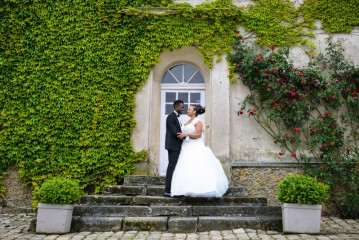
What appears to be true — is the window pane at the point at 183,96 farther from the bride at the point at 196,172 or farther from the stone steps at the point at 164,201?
the stone steps at the point at 164,201

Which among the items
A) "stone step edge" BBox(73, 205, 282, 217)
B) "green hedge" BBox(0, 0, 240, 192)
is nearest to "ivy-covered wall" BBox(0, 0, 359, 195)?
"green hedge" BBox(0, 0, 240, 192)

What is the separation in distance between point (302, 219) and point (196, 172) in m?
1.92

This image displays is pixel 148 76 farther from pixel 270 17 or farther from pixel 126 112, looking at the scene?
pixel 270 17

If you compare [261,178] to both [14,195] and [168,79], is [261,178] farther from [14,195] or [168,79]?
[14,195]

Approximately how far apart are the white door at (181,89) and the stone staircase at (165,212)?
2.26 m

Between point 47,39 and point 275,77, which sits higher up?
point 47,39

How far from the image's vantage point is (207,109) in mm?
8773

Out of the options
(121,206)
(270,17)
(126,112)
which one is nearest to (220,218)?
(121,206)

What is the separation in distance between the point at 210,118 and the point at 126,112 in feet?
6.46

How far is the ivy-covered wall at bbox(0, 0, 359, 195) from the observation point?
8.34 metres

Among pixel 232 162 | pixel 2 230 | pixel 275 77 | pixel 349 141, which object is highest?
pixel 275 77

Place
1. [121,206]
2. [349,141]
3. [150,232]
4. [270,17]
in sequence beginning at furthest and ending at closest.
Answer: [270,17] < [349,141] < [121,206] < [150,232]

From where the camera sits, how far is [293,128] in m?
Result: 8.12

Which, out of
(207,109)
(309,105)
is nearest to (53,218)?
(207,109)
